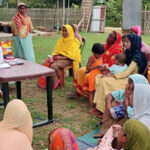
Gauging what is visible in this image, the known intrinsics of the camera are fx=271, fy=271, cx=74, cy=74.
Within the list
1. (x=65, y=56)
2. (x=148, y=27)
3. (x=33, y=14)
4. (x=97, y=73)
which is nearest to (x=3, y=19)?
(x=33, y=14)

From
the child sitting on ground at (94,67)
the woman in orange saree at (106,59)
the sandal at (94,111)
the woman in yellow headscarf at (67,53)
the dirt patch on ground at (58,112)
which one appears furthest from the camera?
the woman in yellow headscarf at (67,53)

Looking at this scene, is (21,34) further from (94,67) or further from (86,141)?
(86,141)

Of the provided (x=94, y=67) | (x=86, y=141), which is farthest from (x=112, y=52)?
(x=86, y=141)

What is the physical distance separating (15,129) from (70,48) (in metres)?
3.77

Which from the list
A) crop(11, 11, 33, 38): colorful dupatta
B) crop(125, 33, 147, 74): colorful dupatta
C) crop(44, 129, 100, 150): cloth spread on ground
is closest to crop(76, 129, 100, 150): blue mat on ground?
crop(44, 129, 100, 150): cloth spread on ground

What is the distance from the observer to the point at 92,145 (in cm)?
333

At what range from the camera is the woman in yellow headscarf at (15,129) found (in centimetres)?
187

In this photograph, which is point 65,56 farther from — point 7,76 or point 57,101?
point 7,76

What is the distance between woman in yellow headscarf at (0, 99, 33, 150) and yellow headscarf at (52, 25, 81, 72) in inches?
141

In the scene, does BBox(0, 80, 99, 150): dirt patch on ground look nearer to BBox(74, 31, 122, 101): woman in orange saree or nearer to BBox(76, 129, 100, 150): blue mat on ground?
BBox(76, 129, 100, 150): blue mat on ground

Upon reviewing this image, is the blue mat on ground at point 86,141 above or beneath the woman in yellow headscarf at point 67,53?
beneath

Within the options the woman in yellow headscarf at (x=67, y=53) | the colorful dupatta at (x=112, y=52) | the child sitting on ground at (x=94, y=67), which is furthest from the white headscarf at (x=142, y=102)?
the woman in yellow headscarf at (x=67, y=53)

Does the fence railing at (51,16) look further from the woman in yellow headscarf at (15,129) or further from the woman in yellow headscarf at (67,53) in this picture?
the woman in yellow headscarf at (15,129)

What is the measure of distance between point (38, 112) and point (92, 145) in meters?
1.30
